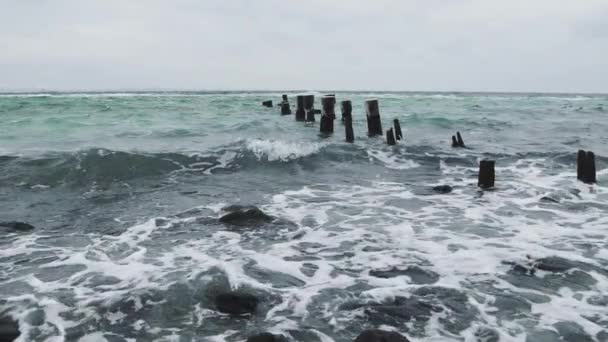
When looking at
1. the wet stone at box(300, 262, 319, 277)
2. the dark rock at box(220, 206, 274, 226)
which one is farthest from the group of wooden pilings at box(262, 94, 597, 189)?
the wet stone at box(300, 262, 319, 277)

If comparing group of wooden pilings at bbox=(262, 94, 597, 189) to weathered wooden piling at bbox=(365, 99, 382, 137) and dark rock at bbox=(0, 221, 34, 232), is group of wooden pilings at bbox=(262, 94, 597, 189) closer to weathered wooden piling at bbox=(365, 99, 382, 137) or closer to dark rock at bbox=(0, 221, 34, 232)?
weathered wooden piling at bbox=(365, 99, 382, 137)

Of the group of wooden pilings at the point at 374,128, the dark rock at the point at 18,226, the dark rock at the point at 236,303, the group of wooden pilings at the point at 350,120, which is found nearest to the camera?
the dark rock at the point at 236,303

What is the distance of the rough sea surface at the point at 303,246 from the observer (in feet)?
14.4

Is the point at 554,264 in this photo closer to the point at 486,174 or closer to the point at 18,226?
the point at 486,174

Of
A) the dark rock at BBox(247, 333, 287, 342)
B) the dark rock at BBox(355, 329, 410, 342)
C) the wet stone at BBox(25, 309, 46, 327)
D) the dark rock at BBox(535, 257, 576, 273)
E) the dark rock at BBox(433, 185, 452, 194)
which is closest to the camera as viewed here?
the dark rock at BBox(355, 329, 410, 342)

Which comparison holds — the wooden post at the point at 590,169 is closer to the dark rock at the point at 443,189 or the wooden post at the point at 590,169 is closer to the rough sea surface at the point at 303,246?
the rough sea surface at the point at 303,246

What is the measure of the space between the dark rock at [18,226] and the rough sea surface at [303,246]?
5.4 inches

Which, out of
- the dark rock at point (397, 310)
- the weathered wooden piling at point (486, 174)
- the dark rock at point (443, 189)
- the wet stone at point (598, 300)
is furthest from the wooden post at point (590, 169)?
the dark rock at point (397, 310)

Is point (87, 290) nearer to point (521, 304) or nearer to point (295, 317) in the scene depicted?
point (295, 317)

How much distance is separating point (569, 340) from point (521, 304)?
67 centimetres

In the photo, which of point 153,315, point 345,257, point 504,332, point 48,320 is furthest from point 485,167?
point 48,320

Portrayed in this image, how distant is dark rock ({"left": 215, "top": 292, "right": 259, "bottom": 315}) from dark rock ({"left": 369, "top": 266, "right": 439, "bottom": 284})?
1.45m

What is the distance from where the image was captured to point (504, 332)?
418cm

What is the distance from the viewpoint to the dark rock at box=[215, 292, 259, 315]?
4539mm
